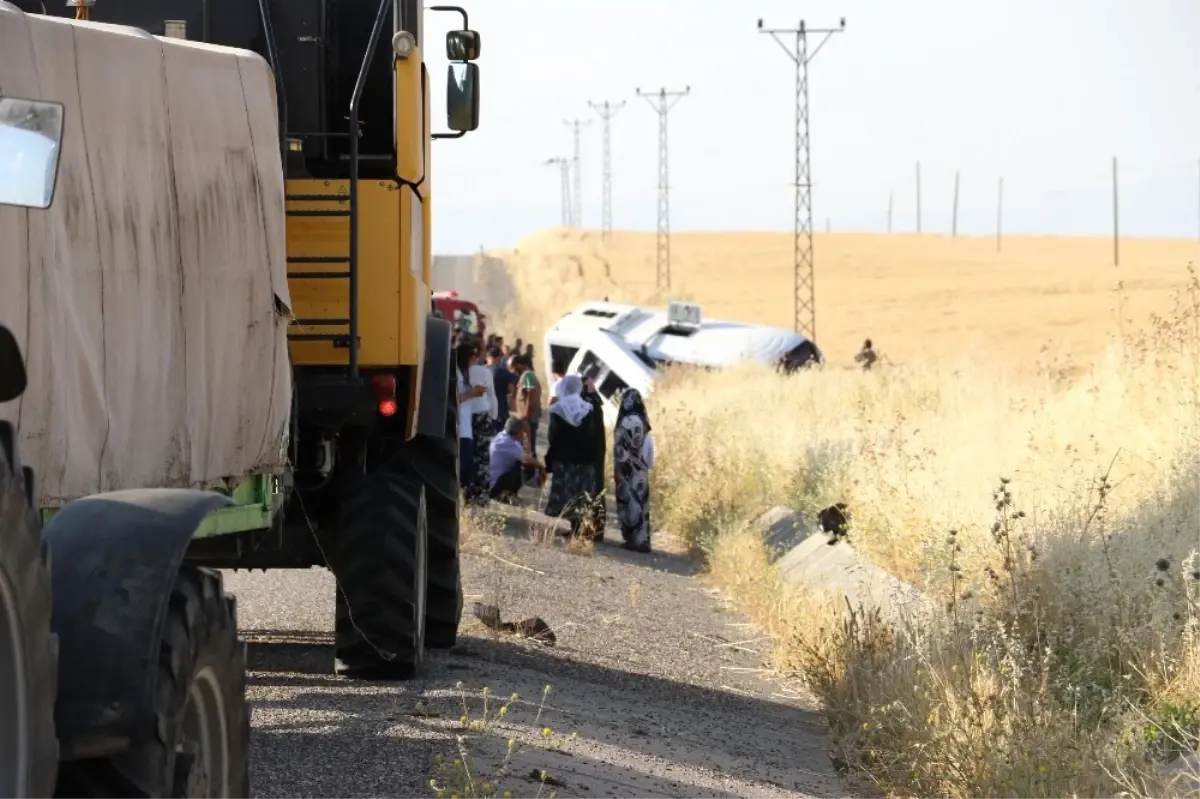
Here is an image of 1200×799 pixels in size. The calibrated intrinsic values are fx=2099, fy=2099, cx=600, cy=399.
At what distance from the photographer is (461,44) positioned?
33.0 feet

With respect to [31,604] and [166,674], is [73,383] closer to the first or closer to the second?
[166,674]

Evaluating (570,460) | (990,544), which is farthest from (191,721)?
(570,460)

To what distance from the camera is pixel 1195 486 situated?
1251cm

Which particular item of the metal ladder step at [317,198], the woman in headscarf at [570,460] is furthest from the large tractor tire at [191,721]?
the woman in headscarf at [570,460]

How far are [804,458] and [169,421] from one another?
1594 centimetres

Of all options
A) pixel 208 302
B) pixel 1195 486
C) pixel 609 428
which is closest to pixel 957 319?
pixel 609 428

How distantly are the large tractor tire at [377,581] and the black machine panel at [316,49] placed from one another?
5.39 ft

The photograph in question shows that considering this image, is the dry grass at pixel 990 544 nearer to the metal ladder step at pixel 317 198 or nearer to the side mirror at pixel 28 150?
the metal ladder step at pixel 317 198

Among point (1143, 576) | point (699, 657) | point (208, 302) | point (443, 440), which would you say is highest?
point (208, 302)

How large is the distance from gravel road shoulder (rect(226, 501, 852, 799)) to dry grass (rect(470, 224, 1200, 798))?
0.44 metres

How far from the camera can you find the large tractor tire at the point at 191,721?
4230mm

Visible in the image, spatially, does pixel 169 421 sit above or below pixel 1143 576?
above

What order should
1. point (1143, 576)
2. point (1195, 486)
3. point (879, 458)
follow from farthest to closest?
1. point (879, 458)
2. point (1195, 486)
3. point (1143, 576)

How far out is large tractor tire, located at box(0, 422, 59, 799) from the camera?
3.73 m
